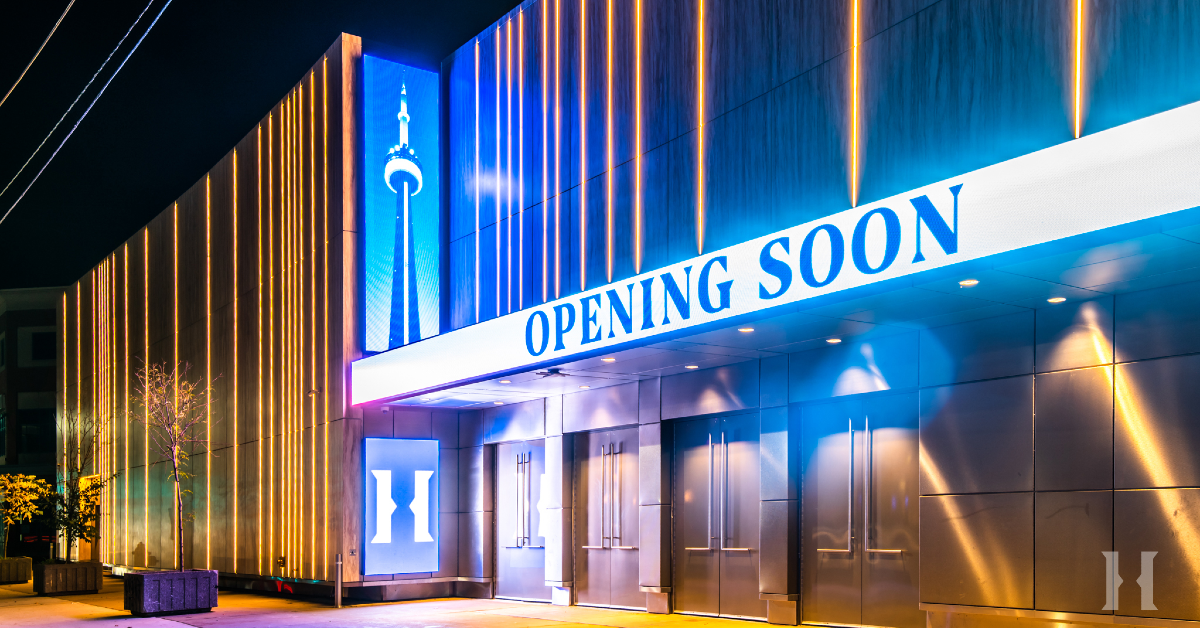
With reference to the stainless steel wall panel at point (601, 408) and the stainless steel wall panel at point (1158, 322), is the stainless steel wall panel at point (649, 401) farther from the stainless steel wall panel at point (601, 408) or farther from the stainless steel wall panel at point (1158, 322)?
the stainless steel wall panel at point (1158, 322)

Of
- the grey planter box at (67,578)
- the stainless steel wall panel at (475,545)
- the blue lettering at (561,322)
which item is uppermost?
the blue lettering at (561,322)

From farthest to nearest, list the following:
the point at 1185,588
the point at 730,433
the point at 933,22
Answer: the point at 730,433 < the point at 933,22 < the point at 1185,588

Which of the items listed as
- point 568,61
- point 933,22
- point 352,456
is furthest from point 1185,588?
point 352,456

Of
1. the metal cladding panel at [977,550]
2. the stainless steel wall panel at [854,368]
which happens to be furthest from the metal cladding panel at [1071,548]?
the stainless steel wall panel at [854,368]

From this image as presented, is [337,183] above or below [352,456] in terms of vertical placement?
above

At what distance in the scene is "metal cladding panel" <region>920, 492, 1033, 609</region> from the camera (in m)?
11.3

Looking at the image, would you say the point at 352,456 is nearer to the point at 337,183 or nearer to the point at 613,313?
the point at 337,183

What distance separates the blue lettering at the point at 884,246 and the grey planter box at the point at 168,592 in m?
14.2

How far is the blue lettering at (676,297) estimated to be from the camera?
41.2ft

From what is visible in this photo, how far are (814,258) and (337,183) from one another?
14.0 m

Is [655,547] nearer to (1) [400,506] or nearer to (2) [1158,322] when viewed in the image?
(1) [400,506]

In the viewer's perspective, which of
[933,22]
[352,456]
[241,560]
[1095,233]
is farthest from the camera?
[241,560]

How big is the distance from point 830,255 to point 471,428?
43.3ft

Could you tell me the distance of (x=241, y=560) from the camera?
84.8 ft
